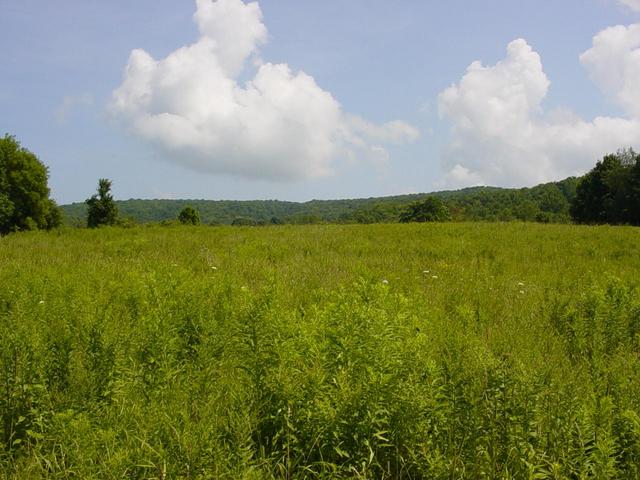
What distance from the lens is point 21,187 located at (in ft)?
136

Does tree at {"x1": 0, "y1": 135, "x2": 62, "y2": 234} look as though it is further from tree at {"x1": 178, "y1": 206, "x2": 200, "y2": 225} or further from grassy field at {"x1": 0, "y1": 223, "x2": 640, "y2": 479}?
grassy field at {"x1": 0, "y1": 223, "x2": 640, "y2": 479}

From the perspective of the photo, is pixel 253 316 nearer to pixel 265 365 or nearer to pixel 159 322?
pixel 265 365

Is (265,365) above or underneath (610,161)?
underneath

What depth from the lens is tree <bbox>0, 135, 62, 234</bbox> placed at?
40.4m

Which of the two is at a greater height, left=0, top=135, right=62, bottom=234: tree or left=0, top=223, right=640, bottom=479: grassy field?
left=0, top=135, right=62, bottom=234: tree

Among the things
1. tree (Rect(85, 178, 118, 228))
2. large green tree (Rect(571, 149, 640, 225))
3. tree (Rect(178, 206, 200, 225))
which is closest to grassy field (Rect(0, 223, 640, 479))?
large green tree (Rect(571, 149, 640, 225))

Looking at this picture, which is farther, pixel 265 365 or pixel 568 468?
pixel 265 365

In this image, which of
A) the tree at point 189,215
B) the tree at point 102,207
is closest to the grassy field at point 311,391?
the tree at point 102,207

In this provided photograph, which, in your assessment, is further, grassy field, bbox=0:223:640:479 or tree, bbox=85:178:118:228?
tree, bbox=85:178:118:228

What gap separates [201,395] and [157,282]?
321cm

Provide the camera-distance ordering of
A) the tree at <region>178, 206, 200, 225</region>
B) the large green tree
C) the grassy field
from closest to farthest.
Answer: the grassy field < the large green tree < the tree at <region>178, 206, 200, 225</region>

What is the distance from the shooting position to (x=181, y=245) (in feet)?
37.0

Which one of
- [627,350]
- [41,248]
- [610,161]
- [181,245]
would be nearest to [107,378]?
[627,350]

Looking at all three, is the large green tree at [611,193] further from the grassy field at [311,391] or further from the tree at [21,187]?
the tree at [21,187]
